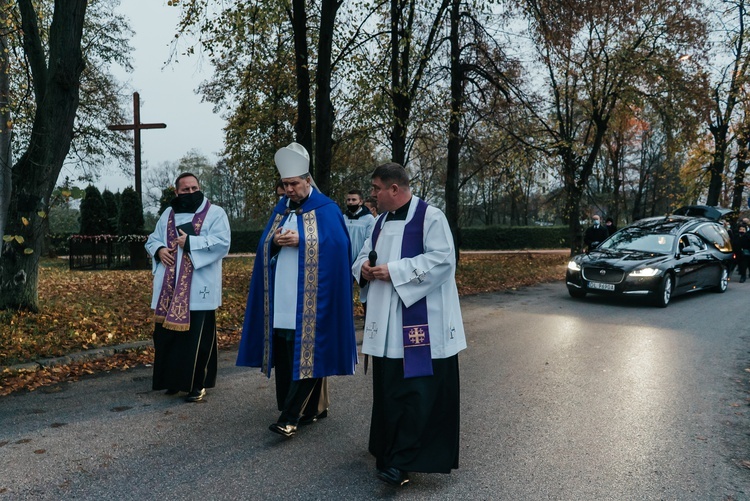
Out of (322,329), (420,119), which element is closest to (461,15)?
(420,119)

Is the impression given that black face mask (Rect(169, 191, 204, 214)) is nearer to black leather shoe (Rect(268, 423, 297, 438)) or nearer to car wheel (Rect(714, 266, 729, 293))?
black leather shoe (Rect(268, 423, 297, 438))

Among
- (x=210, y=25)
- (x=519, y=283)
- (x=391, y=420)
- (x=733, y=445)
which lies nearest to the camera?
(x=391, y=420)

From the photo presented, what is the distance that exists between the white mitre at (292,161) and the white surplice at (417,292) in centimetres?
98

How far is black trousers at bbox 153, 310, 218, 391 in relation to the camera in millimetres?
5383

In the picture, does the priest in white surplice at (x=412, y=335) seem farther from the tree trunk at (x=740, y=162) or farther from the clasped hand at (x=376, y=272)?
the tree trunk at (x=740, y=162)

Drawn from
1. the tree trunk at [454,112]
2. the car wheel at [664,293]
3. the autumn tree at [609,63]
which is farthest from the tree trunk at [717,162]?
the car wheel at [664,293]

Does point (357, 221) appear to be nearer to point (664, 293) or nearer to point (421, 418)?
point (421, 418)

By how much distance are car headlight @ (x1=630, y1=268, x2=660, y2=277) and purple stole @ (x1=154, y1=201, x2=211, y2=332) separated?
8.89m

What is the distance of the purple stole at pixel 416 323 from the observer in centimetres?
365

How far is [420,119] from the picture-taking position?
1886 cm

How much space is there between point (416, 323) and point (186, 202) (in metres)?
2.85

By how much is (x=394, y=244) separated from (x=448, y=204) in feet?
51.3

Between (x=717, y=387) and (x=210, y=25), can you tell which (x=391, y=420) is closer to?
(x=717, y=387)

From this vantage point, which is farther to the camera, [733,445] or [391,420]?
[733,445]
